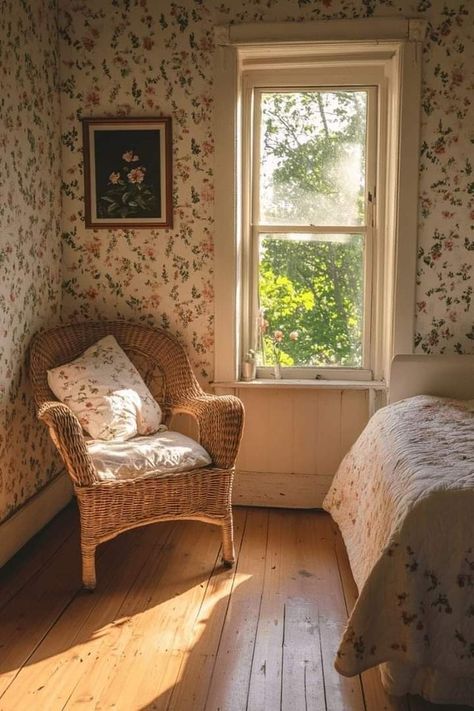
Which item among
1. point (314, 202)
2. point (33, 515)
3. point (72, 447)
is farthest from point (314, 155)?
point (33, 515)

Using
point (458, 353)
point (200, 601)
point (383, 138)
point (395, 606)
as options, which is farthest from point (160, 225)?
point (395, 606)

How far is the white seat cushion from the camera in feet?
7.64

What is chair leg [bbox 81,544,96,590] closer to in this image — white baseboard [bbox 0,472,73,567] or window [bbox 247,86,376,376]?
white baseboard [bbox 0,472,73,567]

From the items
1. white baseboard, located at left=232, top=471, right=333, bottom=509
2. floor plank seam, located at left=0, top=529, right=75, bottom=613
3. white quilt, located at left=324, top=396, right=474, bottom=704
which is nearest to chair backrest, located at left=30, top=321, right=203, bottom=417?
white baseboard, located at left=232, top=471, right=333, bottom=509

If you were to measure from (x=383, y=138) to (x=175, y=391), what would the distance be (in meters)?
1.55

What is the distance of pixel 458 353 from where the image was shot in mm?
3041

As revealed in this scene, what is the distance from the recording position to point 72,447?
88.2 inches

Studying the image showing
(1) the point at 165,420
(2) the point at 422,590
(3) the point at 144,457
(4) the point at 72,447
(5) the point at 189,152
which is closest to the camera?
(2) the point at 422,590

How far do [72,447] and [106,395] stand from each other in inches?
17.2

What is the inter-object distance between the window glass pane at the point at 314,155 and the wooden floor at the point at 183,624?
152 centimetres

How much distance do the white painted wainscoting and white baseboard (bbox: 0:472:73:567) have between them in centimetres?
84

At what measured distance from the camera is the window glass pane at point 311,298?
3.20 metres

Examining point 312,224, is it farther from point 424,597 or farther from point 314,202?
point 424,597

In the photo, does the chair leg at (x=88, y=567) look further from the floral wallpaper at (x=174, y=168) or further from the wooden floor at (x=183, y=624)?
the floral wallpaper at (x=174, y=168)
